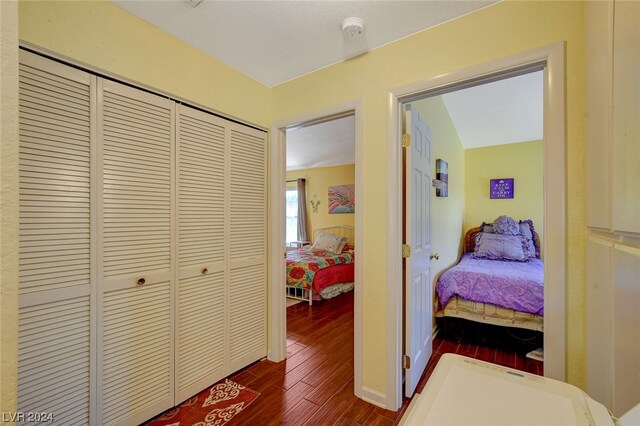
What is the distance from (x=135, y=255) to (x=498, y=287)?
2.95m

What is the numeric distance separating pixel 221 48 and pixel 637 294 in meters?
2.25

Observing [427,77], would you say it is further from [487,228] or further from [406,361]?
[487,228]

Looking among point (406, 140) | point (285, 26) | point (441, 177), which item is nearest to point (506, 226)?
point (441, 177)

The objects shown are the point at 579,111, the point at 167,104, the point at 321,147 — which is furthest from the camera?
the point at 321,147

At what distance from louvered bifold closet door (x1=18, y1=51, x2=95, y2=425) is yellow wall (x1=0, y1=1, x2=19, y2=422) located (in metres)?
0.94

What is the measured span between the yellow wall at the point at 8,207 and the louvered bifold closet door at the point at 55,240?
0.94 meters

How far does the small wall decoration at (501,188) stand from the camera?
441 centimetres

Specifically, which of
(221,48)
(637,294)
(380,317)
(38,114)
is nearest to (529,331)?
(380,317)

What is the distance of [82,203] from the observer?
4.37ft

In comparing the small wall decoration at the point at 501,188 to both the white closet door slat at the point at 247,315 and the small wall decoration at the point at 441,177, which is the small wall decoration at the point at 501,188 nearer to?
the small wall decoration at the point at 441,177

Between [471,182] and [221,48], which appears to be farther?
[471,182]

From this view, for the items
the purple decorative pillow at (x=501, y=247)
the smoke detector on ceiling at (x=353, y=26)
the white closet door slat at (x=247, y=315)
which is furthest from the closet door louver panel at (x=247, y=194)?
the purple decorative pillow at (x=501, y=247)

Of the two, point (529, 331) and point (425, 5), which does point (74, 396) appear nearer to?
point (425, 5)

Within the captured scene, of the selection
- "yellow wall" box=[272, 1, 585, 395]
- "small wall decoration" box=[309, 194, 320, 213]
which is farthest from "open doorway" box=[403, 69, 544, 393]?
"small wall decoration" box=[309, 194, 320, 213]
